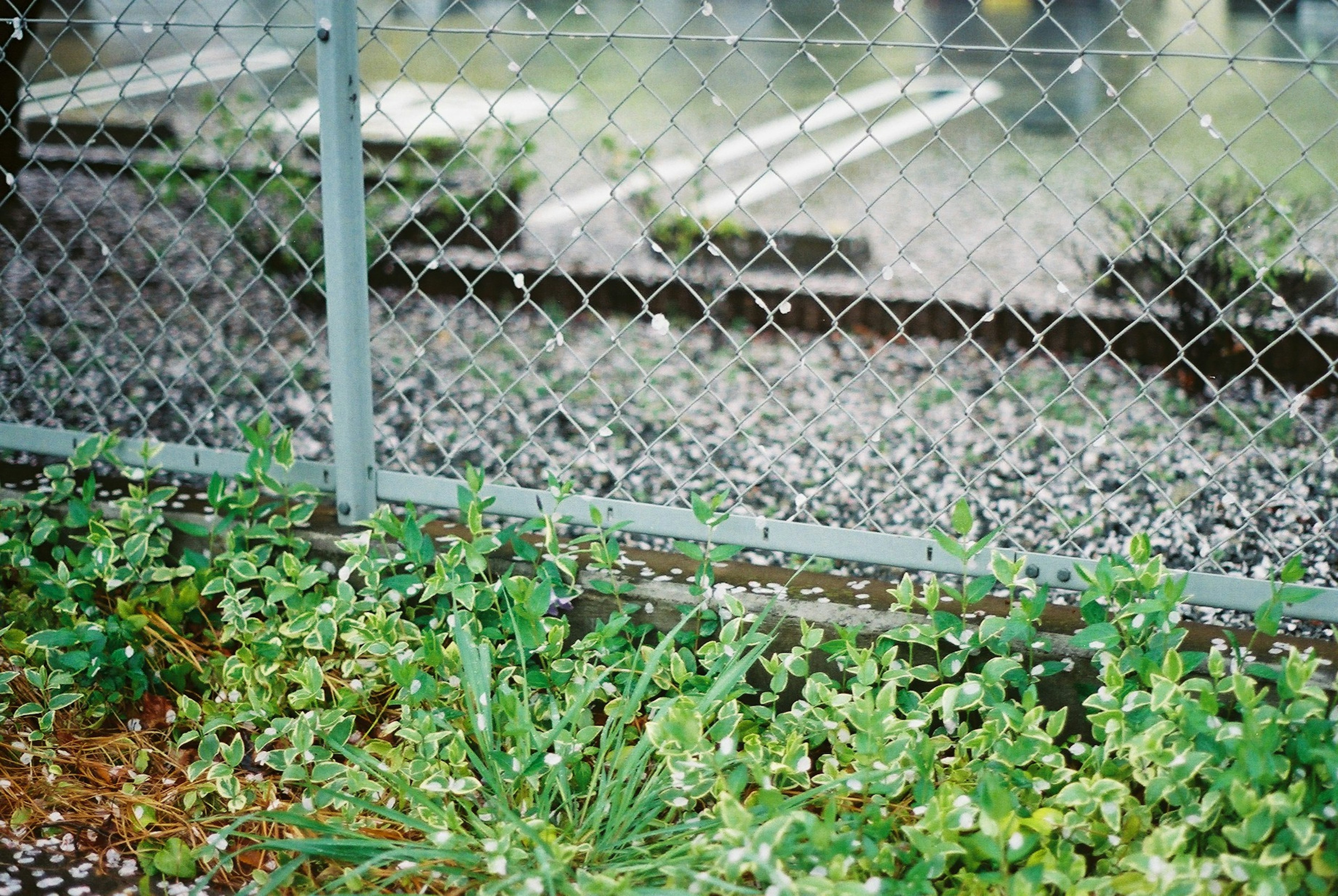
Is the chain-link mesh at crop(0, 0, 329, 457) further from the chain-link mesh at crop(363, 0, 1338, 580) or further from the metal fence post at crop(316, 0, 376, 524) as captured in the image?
the chain-link mesh at crop(363, 0, 1338, 580)

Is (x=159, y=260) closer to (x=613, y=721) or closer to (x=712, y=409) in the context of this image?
(x=613, y=721)

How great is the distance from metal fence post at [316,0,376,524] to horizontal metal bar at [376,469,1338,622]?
0.23 feet

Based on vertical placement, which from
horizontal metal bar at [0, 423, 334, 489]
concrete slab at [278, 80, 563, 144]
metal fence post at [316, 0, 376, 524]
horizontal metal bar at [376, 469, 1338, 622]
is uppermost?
concrete slab at [278, 80, 563, 144]

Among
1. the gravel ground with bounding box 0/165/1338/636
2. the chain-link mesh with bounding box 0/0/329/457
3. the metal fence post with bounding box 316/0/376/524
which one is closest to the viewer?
the metal fence post with bounding box 316/0/376/524

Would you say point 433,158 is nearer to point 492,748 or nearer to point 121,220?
point 121,220

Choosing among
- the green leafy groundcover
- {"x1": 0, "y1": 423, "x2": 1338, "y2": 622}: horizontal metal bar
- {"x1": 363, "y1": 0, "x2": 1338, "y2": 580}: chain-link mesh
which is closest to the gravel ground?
{"x1": 363, "y1": 0, "x2": 1338, "y2": 580}: chain-link mesh

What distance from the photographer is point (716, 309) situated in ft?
13.8

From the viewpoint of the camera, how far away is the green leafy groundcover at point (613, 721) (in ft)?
4.95

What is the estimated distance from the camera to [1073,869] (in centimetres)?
149

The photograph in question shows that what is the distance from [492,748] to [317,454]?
1708mm

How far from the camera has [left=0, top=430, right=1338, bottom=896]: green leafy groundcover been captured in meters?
1.51

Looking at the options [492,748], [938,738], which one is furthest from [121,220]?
[938,738]

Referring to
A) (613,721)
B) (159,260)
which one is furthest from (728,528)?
(159,260)

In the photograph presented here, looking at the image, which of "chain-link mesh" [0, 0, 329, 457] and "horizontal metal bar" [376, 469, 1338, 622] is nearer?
"horizontal metal bar" [376, 469, 1338, 622]
